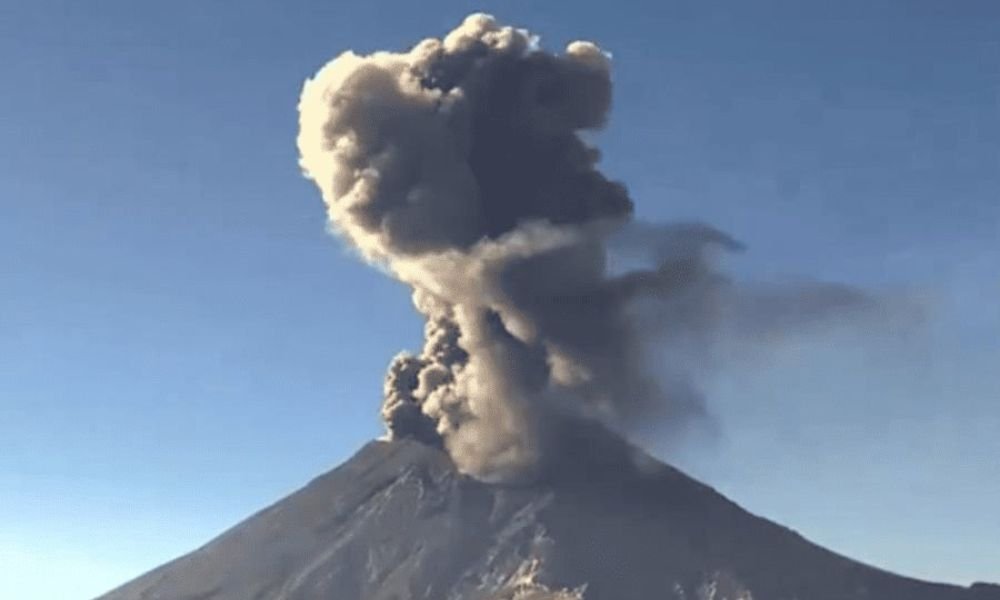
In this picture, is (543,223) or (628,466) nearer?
(543,223)

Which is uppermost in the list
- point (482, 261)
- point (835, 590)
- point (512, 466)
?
point (482, 261)

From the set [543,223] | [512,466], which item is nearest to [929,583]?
[512,466]

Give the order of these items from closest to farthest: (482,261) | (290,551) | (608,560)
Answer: (482,261) < (608,560) < (290,551)

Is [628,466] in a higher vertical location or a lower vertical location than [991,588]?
higher

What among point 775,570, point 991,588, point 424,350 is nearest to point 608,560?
point 775,570

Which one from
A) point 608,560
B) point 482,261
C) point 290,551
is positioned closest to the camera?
point 482,261

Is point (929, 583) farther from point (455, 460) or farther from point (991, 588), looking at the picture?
point (455, 460)

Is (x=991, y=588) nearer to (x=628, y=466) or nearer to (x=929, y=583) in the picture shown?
(x=929, y=583)
